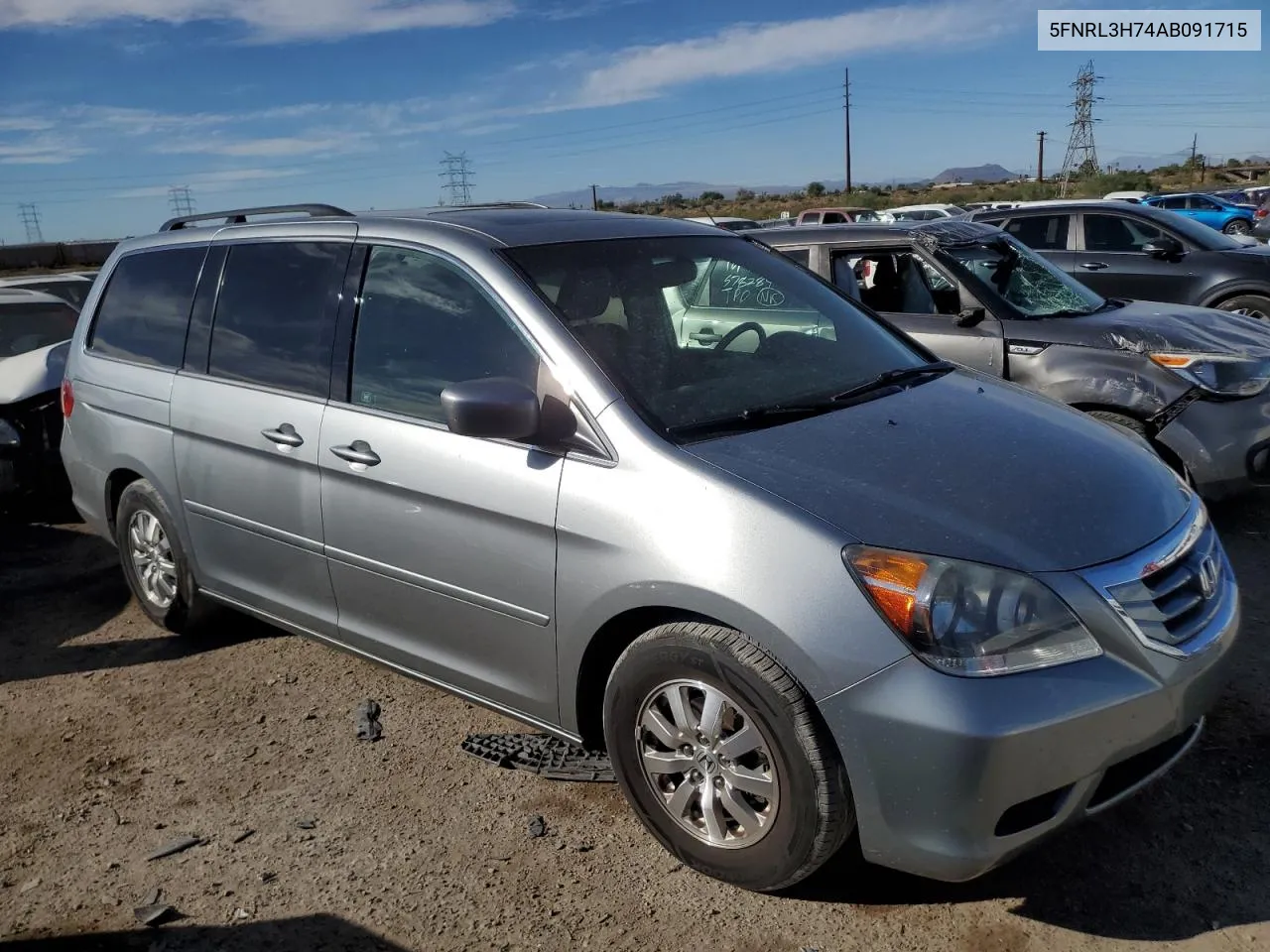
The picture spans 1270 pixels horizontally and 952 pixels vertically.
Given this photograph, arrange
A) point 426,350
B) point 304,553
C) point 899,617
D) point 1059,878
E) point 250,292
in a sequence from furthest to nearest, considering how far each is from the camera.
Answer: point 250,292, point 304,553, point 426,350, point 1059,878, point 899,617

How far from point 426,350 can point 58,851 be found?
1951 millimetres

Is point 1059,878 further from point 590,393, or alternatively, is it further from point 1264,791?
point 590,393

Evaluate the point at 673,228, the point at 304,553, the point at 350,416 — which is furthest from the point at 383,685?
the point at 673,228

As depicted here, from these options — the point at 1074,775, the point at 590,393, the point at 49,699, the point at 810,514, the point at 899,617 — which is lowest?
the point at 49,699

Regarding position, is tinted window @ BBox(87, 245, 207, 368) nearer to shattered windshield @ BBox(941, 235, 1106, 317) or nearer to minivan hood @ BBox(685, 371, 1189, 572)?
minivan hood @ BBox(685, 371, 1189, 572)

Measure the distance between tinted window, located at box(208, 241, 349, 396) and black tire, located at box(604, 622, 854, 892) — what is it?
5.51 feet

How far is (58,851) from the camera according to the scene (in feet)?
10.6

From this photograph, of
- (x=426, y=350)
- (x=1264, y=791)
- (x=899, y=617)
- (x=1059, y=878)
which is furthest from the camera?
(x=426, y=350)

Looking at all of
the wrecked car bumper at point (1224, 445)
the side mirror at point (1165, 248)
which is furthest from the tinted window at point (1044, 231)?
the wrecked car bumper at point (1224, 445)

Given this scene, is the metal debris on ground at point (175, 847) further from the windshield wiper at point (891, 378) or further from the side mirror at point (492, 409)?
the windshield wiper at point (891, 378)

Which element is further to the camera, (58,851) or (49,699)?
(49,699)

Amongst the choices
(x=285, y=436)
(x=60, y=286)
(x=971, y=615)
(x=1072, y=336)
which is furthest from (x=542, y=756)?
(x=60, y=286)

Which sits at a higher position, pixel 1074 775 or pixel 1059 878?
pixel 1074 775

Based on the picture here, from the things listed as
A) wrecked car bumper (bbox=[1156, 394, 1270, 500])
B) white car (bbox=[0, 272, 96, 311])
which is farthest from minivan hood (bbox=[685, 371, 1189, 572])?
white car (bbox=[0, 272, 96, 311])
